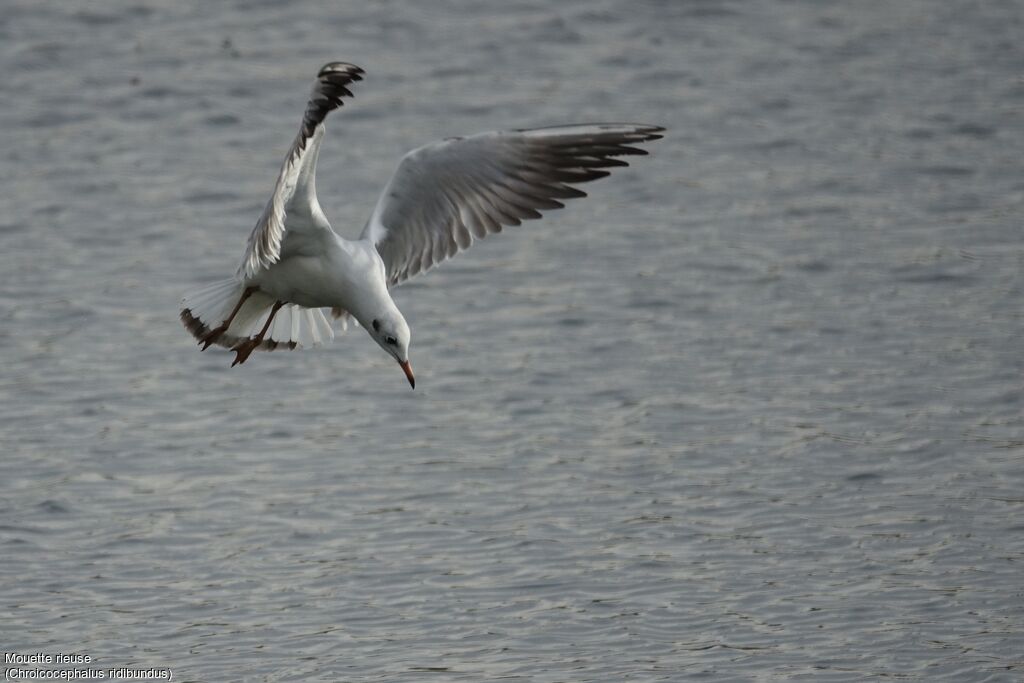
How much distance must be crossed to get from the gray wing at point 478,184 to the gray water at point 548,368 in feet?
4.60

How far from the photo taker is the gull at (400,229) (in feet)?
28.0

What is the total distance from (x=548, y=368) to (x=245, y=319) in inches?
97.4

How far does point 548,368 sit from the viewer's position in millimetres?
11367

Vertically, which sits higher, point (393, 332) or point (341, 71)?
point (341, 71)

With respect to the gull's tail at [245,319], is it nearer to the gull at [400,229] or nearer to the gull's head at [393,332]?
the gull at [400,229]

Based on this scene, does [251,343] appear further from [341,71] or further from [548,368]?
[548,368]

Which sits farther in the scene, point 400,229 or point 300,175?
point 400,229

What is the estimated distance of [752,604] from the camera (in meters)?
8.81

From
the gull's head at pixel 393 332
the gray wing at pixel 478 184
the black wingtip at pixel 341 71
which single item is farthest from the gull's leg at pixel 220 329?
the black wingtip at pixel 341 71

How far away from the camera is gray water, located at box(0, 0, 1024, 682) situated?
342 inches

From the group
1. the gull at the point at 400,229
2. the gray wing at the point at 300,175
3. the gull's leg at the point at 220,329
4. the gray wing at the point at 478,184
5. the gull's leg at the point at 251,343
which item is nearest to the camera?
the gray wing at the point at 300,175

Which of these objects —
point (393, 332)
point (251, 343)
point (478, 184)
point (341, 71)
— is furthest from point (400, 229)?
point (341, 71)

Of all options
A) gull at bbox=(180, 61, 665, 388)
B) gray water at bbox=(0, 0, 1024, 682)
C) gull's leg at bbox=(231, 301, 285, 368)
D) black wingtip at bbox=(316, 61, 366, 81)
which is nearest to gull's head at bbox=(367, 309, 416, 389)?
gull at bbox=(180, 61, 665, 388)

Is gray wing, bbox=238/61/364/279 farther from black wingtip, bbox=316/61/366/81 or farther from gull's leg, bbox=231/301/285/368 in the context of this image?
gull's leg, bbox=231/301/285/368
